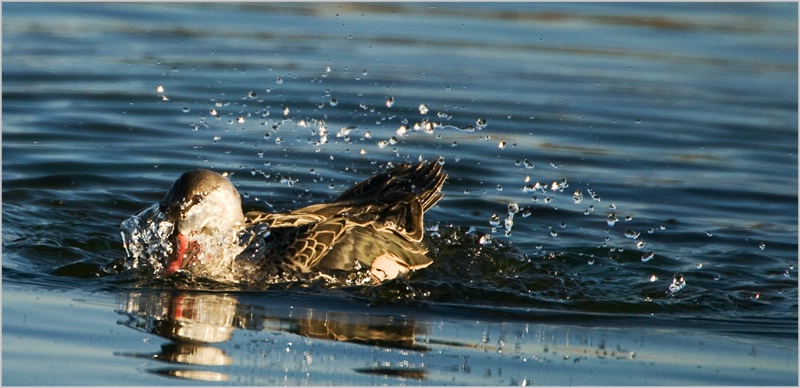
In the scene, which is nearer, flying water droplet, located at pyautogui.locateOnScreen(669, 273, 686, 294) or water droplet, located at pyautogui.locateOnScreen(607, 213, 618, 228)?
flying water droplet, located at pyautogui.locateOnScreen(669, 273, 686, 294)

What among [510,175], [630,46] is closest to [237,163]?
[510,175]

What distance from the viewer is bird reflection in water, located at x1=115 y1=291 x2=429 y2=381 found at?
21.4 feet

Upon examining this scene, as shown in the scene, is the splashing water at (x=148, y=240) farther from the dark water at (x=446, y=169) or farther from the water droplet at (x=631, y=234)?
the water droplet at (x=631, y=234)

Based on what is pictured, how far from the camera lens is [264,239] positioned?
838 cm

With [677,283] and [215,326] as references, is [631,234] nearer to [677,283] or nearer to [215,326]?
[677,283]

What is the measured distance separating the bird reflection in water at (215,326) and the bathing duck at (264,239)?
17.4 inches

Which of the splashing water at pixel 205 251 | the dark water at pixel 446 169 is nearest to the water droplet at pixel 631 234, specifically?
the dark water at pixel 446 169

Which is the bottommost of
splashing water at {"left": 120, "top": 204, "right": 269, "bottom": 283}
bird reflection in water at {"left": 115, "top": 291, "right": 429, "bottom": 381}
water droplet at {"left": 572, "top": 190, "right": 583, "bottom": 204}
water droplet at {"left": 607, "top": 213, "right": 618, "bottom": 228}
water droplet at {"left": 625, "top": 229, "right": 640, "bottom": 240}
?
bird reflection in water at {"left": 115, "top": 291, "right": 429, "bottom": 381}

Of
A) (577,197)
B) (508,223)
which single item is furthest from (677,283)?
(577,197)

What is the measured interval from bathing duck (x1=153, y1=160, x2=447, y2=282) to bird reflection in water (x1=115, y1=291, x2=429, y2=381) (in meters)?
0.44

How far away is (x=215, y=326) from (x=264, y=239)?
4.42 feet

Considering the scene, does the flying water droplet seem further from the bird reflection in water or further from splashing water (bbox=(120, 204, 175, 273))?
splashing water (bbox=(120, 204, 175, 273))

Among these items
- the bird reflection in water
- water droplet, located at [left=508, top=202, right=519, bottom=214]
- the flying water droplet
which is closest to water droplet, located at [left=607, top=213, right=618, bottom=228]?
water droplet, located at [left=508, top=202, right=519, bottom=214]

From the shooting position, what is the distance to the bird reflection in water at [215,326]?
6.51 m
